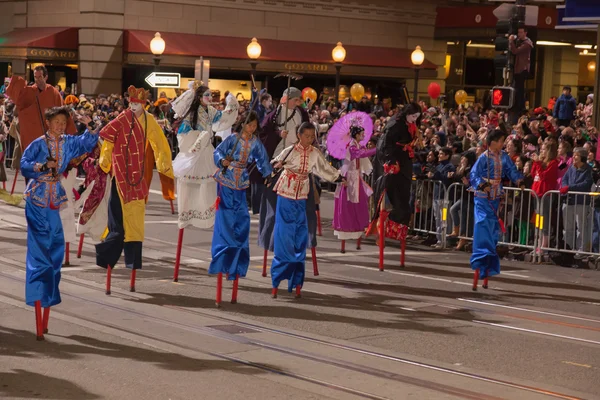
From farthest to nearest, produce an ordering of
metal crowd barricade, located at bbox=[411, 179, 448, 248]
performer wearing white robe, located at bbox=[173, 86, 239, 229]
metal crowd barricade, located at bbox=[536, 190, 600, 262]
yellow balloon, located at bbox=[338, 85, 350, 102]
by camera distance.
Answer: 1. yellow balloon, located at bbox=[338, 85, 350, 102]
2. metal crowd barricade, located at bbox=[411, 179, 448, 248]
3. metal crowd barricade, located at bbox=[536, 190, 600, 262]
4. performer wearing white robe, located at bbox=[173, 86, 239, 229]

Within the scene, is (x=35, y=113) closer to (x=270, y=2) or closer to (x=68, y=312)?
(x=68, y=312)

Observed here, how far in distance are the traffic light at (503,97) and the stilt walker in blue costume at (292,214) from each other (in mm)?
6977

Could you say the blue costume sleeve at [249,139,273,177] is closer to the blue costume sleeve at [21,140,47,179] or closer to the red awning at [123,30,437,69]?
the blue costume sleeve at [21,140,47,179]

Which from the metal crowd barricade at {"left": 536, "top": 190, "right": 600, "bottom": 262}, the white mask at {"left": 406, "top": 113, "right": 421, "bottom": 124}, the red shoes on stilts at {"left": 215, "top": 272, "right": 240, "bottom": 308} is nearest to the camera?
the red shoes on stilts at {"left": 215, "top": 272, "right": 240, "bottom": 308}

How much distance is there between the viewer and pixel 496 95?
1802 centimetres

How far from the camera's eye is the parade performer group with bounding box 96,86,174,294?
11.4 meters

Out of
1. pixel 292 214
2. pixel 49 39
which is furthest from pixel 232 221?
pixel 49 39

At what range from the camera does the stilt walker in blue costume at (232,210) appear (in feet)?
37.5

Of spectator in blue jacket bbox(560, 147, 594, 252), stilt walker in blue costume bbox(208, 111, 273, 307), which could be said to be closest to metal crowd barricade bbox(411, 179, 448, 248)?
spectator in blue jacket bbox(560, 147, 594, 252)

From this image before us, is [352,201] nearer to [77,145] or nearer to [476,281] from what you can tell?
[476,281]

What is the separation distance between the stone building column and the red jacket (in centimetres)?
2062

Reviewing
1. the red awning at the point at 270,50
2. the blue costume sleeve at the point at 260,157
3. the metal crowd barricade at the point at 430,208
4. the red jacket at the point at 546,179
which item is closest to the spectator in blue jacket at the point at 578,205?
A: the red jacket at the point at 546,179

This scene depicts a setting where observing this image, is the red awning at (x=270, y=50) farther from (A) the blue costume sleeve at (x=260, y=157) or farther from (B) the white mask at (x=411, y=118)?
(A) the blue costume sleeve at (x=260, y=157)

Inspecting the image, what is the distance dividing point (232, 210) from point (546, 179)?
598 cm
